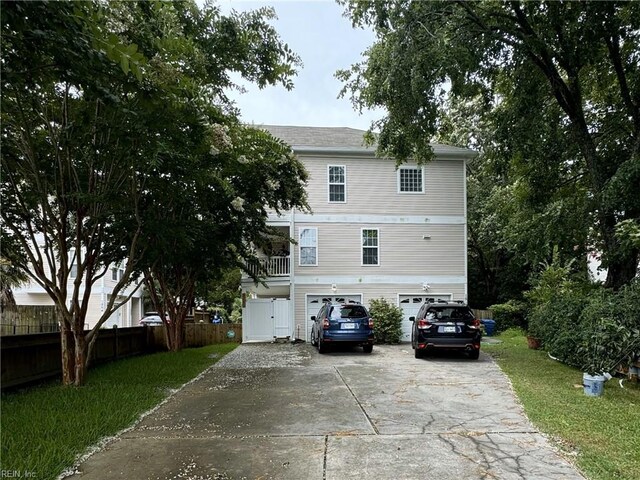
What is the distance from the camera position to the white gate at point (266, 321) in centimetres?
2012

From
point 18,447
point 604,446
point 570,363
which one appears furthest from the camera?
point 570,363

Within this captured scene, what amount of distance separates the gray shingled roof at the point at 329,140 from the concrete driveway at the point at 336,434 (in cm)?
1231

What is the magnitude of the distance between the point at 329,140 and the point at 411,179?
3.99 metres

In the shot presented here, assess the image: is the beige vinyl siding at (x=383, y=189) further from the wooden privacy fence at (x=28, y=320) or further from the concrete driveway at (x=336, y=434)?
the wooden privacy fence at (x=28, y=320)

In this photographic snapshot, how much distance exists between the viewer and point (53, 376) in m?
9.30

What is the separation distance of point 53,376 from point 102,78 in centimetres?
743

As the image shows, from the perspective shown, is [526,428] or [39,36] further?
[526,428]

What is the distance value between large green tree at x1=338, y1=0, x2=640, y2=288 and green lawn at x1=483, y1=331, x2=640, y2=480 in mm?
3710

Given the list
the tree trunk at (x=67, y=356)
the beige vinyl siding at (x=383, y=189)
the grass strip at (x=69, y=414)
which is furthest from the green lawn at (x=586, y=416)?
the beige vinyl siding at (x=383, y=189)

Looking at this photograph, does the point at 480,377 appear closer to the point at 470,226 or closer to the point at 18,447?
the point at 18,447

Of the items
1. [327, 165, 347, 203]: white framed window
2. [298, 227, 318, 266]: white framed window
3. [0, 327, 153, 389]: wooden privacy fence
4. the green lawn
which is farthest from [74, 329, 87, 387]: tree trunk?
[327, 165, 347, 203]: white framed window

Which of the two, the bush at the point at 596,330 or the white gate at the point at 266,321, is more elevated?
the bush at the point at 596,330

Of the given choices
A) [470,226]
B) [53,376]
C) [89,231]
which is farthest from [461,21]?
[470,226]

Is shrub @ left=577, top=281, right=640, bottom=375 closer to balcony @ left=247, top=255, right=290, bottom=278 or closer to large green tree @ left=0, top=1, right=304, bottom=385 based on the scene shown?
large green tree @ left=0, top=1, right=304, bottom=385
